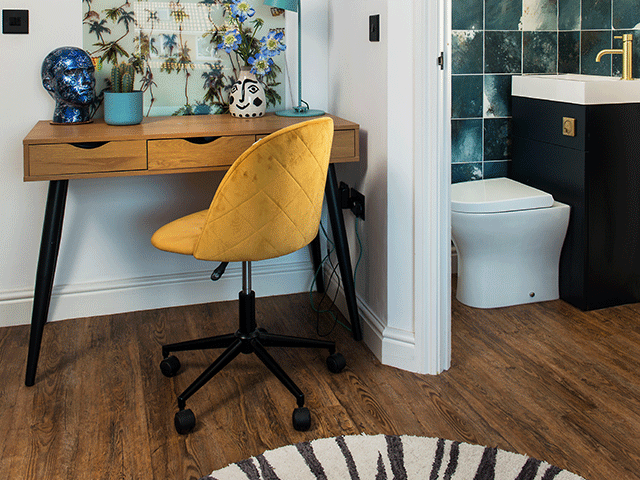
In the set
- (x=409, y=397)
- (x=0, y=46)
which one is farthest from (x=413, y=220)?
(x=0, y=46)

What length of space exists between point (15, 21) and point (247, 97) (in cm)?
89

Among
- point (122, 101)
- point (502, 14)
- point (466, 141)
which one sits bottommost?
point (466, 141)

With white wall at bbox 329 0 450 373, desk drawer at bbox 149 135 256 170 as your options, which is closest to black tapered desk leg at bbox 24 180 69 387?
desk drawer at bbox 149 135 256 170

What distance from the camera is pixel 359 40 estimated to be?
2.45 metres

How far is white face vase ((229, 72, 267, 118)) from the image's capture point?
2.63 m

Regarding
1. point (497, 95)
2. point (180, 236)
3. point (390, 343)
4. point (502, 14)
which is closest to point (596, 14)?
point (502, 14)

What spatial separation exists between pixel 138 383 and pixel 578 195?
6.04 feet

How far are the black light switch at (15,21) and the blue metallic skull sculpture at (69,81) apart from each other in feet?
0.56

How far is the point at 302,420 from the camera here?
190 centimetres

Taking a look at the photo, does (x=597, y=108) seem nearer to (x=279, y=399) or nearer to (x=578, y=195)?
(x=578, y=195)

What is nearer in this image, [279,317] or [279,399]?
[279,399]

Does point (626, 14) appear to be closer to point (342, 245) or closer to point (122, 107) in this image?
point (342, 245)

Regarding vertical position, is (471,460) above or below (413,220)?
below

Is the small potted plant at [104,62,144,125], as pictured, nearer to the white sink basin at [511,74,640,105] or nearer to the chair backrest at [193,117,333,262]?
the chair backrest at [193,117,333,262]
